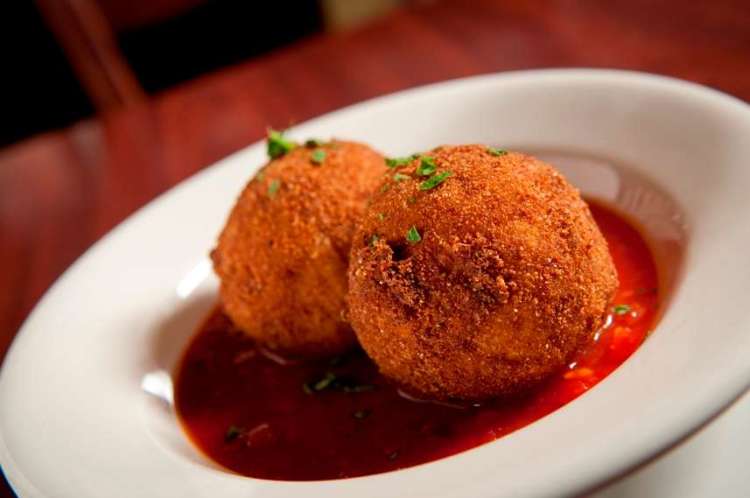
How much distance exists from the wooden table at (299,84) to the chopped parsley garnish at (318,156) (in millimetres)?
1087

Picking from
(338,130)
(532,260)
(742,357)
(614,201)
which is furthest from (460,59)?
(742,357)

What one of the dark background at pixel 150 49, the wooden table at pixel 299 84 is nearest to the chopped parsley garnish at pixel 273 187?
the wooden table at pixel 299 84

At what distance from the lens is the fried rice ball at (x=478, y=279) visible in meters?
1.26

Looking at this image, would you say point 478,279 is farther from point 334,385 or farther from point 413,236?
point 334,385

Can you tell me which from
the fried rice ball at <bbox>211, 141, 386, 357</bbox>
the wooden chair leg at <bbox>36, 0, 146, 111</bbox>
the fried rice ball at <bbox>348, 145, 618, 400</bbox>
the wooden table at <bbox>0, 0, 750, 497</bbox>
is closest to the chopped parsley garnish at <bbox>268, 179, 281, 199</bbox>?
the fried rice ball at <bbox>211, 141, 386, 357</bbox>

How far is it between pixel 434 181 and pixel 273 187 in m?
0.46

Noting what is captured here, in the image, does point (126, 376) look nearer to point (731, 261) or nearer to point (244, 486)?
point (244, 486)

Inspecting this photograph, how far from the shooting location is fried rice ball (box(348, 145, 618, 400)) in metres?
1.26

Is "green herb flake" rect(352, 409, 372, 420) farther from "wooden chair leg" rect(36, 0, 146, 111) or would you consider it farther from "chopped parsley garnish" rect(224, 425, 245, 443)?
"wooden chair leg" rect(36, 0, 146, 111)

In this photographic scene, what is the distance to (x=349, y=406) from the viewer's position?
1.50m

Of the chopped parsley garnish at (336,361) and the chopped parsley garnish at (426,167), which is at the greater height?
the chopped parsley garnish at (426,167)

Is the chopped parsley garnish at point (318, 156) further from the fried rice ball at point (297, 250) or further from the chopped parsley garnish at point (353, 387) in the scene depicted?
the chopped parsley garnish at point (353, 387)

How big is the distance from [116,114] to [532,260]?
9.23ft

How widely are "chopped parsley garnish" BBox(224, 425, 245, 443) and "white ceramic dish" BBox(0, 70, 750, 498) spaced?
0.08 meters
